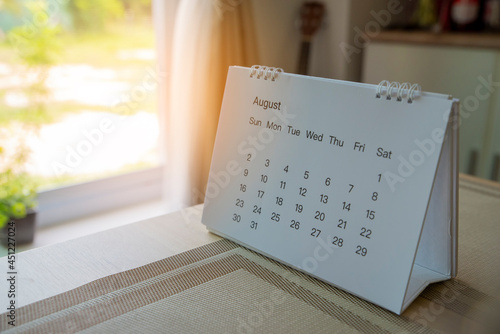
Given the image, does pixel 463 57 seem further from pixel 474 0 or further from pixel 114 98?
pixel 114 98

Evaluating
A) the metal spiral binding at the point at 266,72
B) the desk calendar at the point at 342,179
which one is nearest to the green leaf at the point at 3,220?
the desk calendar at the point at 342,179

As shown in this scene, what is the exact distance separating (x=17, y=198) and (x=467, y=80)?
2.14 metres

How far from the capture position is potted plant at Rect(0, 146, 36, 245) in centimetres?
192

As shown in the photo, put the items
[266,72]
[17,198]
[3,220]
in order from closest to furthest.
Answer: [266,72] → [3,220] → [17,198]

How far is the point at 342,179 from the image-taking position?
2.21 feet

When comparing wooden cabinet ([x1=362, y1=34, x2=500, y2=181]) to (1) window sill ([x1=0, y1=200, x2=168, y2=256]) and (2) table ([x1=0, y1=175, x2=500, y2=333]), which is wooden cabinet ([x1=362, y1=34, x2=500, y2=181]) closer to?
(1) window sill ([x1=0, y1=200, x2=168, y2=256])

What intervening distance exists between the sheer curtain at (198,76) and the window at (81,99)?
19 cm

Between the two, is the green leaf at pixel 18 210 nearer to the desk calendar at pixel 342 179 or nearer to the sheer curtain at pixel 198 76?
the sheer curtain at pixel 198 76

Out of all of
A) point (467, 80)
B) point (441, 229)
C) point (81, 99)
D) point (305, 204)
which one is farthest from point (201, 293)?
point (467, 80)

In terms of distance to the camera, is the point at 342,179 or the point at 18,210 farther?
the point at 18,210

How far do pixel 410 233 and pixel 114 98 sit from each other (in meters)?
1.97

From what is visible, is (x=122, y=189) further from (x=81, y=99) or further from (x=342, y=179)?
(x=342, y=179)

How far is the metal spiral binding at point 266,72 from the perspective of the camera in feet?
2.48

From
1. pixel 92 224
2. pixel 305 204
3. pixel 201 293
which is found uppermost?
pixel 305 204
